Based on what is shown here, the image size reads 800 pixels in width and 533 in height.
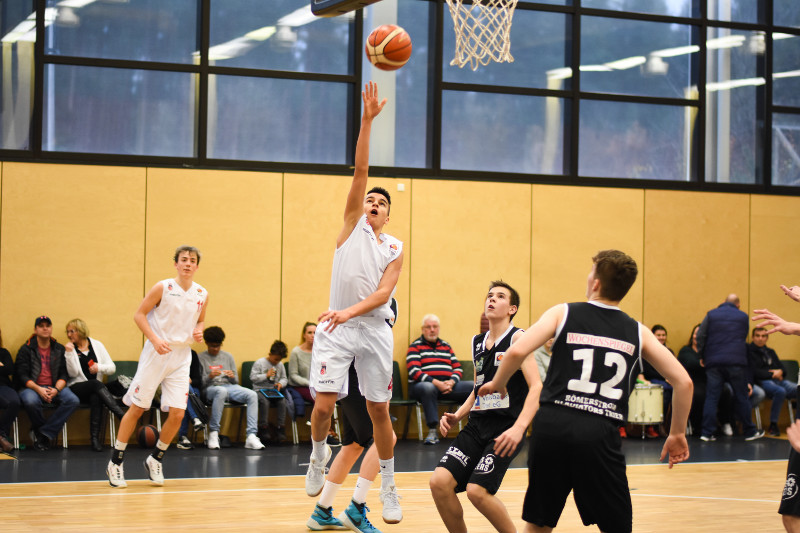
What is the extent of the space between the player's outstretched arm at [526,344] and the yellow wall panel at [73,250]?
743 cm

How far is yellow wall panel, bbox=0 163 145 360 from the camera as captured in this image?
395 inches

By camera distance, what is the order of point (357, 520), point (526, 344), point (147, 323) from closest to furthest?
point (526, 344)
point (357, 520)
point (147, 323)

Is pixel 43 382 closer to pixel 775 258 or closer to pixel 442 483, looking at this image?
pixel 442 483

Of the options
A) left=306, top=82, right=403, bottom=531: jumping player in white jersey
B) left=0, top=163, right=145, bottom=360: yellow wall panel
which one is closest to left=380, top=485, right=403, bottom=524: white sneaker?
left=306, top=82, right=403, bottom=531: jumping player in white jersey

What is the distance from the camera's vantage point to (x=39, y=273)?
1012cm

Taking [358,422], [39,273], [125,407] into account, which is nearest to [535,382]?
[358,422]

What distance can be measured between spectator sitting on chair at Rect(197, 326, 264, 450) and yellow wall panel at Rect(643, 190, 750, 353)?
5.30 meters

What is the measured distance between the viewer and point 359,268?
5.44 meters

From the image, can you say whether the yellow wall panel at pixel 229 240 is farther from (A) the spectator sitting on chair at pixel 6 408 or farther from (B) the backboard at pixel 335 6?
(B) the backboard at pixel 335 6

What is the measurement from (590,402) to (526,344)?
0.36 m

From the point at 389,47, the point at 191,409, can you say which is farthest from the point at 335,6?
the point at 191,409

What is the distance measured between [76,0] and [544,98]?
5.74 metres

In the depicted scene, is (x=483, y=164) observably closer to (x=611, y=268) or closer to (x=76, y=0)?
(x=76, y=0)

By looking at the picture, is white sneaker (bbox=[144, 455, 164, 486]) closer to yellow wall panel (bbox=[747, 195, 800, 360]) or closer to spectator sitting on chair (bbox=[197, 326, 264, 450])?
spectator sitting on chair (bbox=[197, 326, 264, 450])
